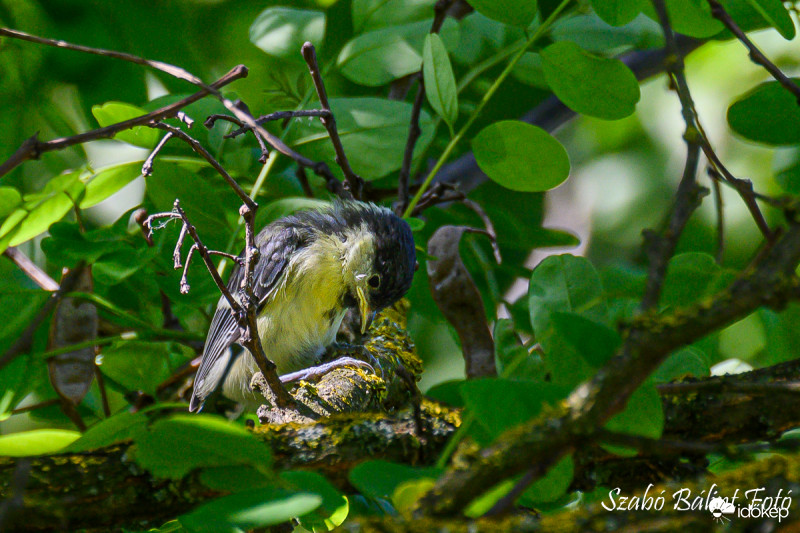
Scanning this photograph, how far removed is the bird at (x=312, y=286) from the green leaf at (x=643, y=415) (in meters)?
1.27

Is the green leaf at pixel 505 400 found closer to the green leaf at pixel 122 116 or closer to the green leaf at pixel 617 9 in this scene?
the green leaf at pixel 617 9

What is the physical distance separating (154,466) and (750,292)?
719 mm

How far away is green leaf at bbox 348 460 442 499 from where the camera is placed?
2.61 feet

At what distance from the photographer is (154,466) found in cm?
83

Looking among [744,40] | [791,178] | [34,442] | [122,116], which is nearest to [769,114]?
[791,178]

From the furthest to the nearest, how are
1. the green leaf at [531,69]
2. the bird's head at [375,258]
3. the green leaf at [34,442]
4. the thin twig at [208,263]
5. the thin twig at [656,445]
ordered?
the bird's head at [375,258] < the green leaf at [531,69] < the thin twig at [208,263] < the green leaf at [34,442] < the thin twig at [656,445]

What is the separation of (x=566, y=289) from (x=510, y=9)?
615mm

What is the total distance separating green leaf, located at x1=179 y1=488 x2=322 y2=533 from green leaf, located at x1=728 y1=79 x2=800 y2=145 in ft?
3.91

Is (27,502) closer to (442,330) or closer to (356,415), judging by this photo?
(356,415)

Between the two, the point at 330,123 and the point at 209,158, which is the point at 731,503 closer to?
the point at 209,158

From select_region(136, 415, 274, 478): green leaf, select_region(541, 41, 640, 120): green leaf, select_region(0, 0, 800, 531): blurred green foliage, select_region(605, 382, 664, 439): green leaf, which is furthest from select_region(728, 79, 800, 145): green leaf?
select_region(136, 415, 274, 478): green leaf

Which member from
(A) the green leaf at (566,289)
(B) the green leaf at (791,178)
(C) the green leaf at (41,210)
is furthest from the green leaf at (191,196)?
(B) the green leaf at (791,178)

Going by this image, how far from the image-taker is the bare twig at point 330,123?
1513mm

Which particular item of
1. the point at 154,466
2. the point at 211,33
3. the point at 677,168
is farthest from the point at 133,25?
the point at 677,168
